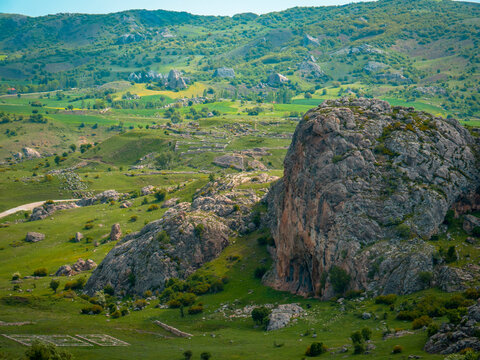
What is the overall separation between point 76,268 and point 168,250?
123 ft

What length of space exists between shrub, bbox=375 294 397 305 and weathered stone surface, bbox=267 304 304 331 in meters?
13.1

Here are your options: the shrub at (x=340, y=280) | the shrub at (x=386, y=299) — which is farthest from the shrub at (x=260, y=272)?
the shrub at (x=386, y=299)

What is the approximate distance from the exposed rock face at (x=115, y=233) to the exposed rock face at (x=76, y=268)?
2008 cm

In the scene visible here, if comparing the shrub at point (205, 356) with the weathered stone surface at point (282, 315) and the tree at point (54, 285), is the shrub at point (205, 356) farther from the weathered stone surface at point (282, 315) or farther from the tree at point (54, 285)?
the tree at point (54, 285)

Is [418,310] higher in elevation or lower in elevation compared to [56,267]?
higher

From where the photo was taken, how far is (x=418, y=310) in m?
63.2

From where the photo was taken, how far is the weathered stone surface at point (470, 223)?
83.4 metres

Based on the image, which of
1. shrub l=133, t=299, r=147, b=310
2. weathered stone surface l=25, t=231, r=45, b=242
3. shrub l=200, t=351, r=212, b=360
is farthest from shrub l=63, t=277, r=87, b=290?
shrub l=200, t=351, r=212, b=360

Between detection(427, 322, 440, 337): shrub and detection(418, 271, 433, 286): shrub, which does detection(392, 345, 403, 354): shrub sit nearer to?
detection(427, 322, 440, 337): shrub

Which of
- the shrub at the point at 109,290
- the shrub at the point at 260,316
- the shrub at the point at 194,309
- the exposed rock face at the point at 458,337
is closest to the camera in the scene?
the exposed rock face at the point at 458,337

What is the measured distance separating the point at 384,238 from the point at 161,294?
166 ft

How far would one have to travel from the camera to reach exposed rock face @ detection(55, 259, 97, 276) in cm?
13288

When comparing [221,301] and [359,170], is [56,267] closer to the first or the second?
[221,301]

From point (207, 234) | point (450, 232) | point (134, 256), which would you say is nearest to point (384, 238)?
point (450, 232)
